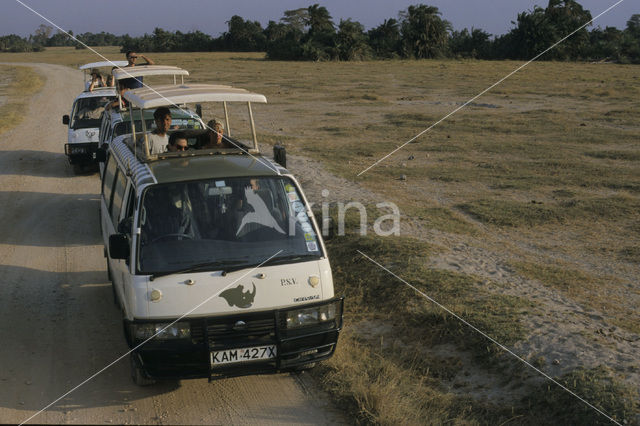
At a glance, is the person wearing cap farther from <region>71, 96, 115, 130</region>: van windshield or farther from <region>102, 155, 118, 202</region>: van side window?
<region>102, 155, 118, 202</region>: van side window

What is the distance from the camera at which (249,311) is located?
502 centimetres

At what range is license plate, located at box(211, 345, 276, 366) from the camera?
4.97m

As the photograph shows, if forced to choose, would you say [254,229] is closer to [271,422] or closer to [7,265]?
[271,422]

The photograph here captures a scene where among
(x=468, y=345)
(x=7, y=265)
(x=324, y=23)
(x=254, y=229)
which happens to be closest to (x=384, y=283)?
(x=468, y=345)

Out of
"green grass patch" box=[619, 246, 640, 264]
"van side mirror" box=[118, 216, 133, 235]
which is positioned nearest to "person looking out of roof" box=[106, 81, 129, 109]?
"van side mirror" box=[118, 216, 133, 235]

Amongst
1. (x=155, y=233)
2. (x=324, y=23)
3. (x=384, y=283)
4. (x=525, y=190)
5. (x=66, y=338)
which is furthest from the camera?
(x=324, y=23)

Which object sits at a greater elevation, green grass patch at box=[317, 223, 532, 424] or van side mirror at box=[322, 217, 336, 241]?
van side mirror at box=[322, 217, 336, 241]

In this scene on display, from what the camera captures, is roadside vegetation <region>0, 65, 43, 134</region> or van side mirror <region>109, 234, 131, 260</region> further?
roadside vegetation <region>0, 65, 43, 134</region>

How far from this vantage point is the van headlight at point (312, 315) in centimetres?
515

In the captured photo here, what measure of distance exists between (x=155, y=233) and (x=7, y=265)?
451 centimetres

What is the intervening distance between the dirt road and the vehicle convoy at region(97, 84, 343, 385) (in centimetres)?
33

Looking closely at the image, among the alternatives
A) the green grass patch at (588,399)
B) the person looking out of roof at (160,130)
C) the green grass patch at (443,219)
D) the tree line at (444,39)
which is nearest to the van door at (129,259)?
the person looking out of roof at (160,130)

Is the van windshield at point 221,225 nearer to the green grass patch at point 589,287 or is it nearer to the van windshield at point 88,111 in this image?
the green grass patch at point 589,287

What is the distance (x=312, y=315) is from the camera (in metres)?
5.22
